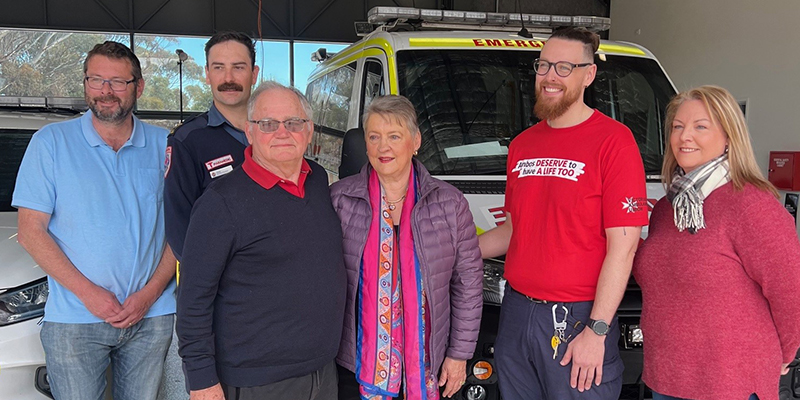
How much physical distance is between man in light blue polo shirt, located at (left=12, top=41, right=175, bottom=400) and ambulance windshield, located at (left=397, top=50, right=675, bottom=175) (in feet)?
4.83

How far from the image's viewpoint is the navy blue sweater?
1975 millimetres

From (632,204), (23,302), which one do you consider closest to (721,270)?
(632,204)

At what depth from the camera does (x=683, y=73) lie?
9836 mm

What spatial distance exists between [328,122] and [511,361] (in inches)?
123

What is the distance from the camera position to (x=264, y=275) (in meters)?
2.04

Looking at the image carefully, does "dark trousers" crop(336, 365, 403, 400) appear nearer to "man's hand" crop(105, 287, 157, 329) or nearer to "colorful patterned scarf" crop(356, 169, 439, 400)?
"colorful patterned scarf" crop(356, 169, 439, 400)

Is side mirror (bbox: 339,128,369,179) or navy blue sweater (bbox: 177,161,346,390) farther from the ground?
side mirror (bbox: 339,128,369,179)

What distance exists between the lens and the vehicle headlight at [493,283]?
8.89 ft

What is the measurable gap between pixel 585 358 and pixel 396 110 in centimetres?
111

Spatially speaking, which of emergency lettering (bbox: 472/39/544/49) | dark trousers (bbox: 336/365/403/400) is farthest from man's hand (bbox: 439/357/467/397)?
emergency lettering (bbox: 472/39/544/49)

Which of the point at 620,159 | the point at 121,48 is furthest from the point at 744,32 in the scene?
the point at 121,48

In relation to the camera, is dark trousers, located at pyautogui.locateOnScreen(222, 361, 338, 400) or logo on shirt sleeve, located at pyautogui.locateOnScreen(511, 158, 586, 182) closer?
dark trousers, located at pyautogui.locateOnScreen(222, 361, 338, 400)

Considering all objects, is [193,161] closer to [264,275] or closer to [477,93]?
[264,275]

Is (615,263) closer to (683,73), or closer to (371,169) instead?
(371,169)
